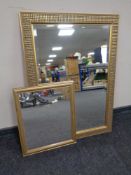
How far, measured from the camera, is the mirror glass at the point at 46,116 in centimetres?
160

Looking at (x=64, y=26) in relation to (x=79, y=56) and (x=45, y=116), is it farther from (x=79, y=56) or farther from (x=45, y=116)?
(x=45, y=116)

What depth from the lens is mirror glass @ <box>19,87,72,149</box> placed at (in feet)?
5.24

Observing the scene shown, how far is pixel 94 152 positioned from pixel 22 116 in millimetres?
850

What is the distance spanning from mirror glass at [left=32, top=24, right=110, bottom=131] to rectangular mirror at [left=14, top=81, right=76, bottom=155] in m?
0.15

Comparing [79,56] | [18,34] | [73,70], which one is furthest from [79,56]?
[18,34]

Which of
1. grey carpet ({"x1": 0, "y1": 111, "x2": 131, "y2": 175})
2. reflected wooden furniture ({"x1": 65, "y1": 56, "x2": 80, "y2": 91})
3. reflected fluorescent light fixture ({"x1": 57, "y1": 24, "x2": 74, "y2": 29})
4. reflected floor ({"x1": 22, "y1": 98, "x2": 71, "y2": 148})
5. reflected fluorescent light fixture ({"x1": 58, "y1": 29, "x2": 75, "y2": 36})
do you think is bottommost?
grey carpet ({"x1": 0, "y1": 111, "x2": 131, "y2": 175})

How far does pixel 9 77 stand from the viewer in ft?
5.58

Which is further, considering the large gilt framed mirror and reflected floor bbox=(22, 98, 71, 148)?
reflected floor bbox=(22, 98, 71, 148)

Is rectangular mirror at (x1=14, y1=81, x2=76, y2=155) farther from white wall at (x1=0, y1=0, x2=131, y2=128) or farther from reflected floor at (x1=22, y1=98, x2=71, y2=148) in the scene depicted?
white wall at (x1=0, y1=0, x2=131, y2=128)

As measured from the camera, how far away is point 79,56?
1.74 metres

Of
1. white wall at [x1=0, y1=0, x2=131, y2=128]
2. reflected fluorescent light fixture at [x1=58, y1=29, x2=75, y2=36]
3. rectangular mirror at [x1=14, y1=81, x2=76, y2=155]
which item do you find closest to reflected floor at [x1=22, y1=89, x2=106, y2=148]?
rectangular mirror at [x1=14, y1=81, x2=76, y2=155]

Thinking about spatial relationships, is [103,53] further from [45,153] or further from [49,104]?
[45,153]

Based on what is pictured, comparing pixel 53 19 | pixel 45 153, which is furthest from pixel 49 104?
pixel 53 19

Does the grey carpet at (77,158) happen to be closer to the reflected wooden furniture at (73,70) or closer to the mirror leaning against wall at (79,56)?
the mirror leaning against wall at (79,56)
